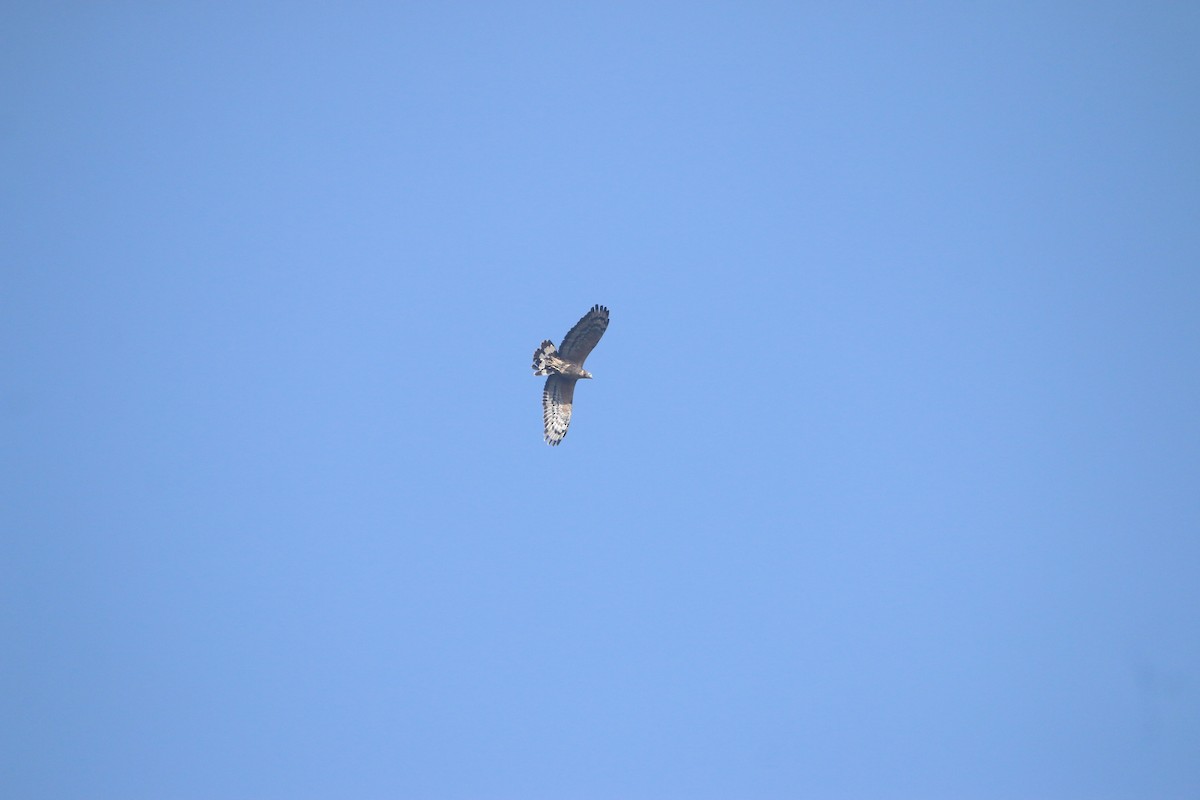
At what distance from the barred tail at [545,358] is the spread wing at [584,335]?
1.07 feet

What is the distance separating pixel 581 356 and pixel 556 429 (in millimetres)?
2527

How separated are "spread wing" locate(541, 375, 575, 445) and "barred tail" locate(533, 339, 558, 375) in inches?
31.4

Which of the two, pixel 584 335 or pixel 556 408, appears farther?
pixel 556 408

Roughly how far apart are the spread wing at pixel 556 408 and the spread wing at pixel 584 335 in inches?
46.5

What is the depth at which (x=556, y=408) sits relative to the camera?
41.2 m

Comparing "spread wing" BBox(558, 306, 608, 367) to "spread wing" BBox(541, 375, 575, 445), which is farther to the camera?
"spread wing" BBox(541, 375, 575, 445)

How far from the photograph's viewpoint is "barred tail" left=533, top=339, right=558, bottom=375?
40188 mm

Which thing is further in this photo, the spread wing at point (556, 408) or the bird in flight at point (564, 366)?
the spread wing at point (556, 408)

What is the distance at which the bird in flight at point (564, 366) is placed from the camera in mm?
39156

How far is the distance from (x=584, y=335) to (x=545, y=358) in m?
1.62

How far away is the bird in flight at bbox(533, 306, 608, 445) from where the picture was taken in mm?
39156

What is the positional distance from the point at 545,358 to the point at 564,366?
64 cm

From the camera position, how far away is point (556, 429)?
4119cm

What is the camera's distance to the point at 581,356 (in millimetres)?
40312
